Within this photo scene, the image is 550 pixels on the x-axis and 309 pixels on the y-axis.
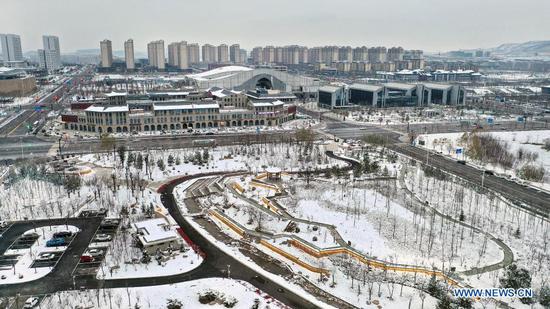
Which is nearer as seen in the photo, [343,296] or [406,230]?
[343,296]

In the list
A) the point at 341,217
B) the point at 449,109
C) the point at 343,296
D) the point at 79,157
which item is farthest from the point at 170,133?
the point at 449,109

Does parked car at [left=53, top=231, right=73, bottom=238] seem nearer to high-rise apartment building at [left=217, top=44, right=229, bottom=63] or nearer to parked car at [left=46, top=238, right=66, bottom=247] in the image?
parked car at [left=46, top=238, right=66, bottom=247]

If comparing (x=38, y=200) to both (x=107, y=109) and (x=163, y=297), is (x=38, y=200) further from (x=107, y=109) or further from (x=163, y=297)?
(x=107, y=109)

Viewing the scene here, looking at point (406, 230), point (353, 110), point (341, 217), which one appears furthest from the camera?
point (353, 110)

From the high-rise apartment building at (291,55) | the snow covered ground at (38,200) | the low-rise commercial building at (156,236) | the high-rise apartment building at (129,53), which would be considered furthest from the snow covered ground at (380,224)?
the high-rise apartment building at (291,55)

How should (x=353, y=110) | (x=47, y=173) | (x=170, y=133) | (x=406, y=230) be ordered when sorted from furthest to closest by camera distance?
(x=353, y=110), (x=170, y=133), (x=47, y=173), (x=406, y=230)

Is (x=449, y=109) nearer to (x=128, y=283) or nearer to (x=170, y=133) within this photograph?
(x=170, y=133)
